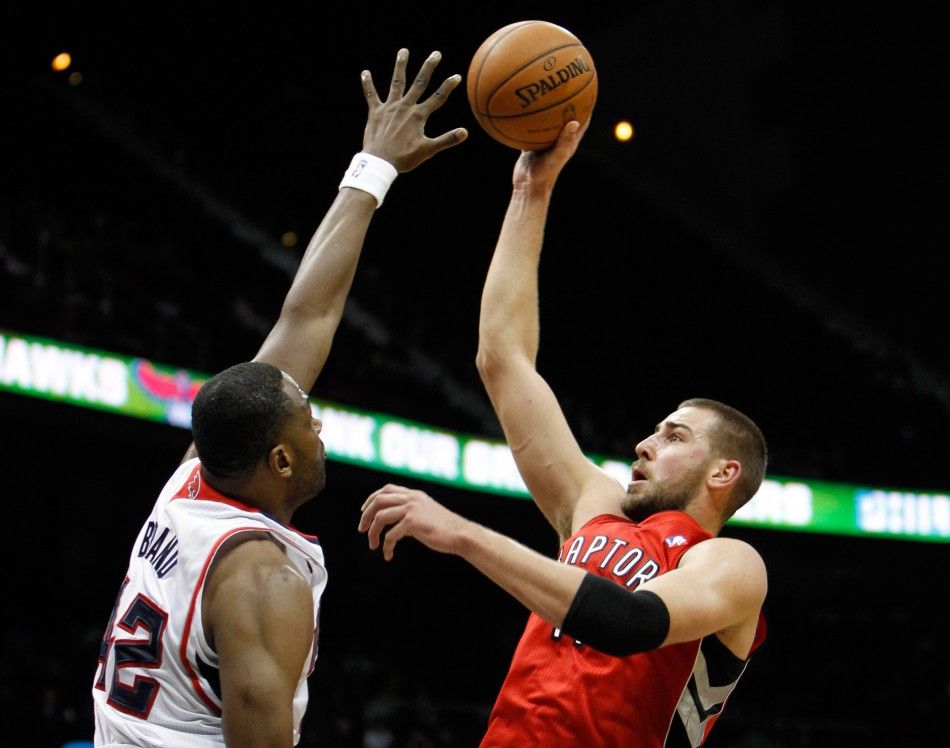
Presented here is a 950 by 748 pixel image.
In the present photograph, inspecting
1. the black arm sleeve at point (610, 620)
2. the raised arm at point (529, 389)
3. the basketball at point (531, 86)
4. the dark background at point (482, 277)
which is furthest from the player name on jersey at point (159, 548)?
the dark background at point (482, 277)

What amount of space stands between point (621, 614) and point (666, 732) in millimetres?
706

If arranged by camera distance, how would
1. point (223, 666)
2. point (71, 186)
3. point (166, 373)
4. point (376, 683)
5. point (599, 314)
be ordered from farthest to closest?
point (599, 314)
point (71, 186)
point (376, 683)
point (166, 373)
point (223, 666)

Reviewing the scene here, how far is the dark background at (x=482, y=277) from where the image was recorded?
42.7 ft

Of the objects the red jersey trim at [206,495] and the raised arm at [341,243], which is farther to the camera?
the raised arm at [341,243]

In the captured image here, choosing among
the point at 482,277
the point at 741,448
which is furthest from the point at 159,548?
the point at 482,277

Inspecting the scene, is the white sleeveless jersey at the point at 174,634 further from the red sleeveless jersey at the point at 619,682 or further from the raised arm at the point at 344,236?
the red sleeveless jersey at the point at 619,682

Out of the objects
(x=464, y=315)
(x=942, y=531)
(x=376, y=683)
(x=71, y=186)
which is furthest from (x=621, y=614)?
(x=71, y=186)

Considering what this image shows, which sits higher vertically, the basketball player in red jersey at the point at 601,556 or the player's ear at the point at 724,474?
the player's ear at the point at 724,474

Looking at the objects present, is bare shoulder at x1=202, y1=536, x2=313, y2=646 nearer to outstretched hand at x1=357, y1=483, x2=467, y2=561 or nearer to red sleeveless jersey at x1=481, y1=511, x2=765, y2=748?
outstretched hand at x1=357, y1=483, x2=467, y2=561

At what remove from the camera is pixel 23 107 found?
59.0 ft

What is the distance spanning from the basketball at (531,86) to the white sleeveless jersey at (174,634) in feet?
5.61

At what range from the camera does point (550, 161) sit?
→ 3.93m

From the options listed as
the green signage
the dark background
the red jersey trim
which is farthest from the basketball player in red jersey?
the dark background

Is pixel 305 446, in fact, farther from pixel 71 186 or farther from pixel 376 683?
pixel 71 186
